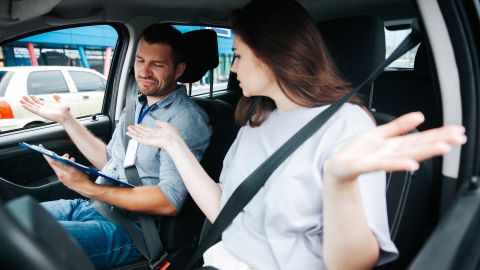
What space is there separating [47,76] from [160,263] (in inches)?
132

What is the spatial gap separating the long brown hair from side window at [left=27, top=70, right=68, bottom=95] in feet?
10.9

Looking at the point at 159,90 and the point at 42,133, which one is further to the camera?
the point at 42,133

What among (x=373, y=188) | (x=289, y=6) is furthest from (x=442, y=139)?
(x=289, y=6)

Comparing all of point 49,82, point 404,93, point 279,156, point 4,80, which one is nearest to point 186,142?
point 279,156

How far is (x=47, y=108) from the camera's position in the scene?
→ 2039mm

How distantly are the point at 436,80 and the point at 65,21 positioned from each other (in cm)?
182

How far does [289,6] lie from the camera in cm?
124

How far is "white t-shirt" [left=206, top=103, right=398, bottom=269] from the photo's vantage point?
0.94m

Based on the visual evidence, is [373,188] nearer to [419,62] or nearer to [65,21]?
[419,62]

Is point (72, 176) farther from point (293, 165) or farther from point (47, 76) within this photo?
point (47, 76)

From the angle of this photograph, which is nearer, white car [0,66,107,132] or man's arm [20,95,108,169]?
man's arm [20,95,108,169]

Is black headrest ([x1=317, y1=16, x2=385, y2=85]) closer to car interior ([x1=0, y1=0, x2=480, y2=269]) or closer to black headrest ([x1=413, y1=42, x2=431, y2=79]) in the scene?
car interior ([x1=0, y1=0, x2=480, y2=269])

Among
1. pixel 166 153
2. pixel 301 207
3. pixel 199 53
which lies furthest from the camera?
pixel 199 53

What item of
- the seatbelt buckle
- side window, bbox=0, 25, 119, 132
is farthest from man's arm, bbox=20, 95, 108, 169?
the seatbelt buckle
